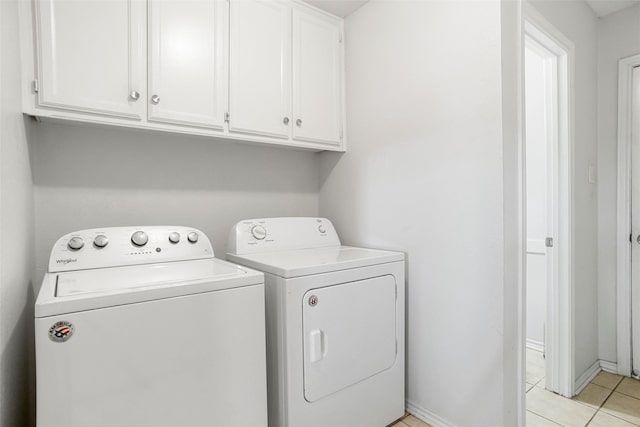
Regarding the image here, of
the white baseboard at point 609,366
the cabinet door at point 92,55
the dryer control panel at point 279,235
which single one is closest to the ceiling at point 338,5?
the cabinet door at point 92,55

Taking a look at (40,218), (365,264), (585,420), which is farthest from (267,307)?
(585,420)

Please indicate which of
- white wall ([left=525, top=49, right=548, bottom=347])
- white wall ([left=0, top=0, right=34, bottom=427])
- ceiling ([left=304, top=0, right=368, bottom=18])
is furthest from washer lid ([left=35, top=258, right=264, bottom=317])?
white wall ([left=525, top=49, right=548, bottom=347])

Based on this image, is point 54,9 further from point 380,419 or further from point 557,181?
point 557,181

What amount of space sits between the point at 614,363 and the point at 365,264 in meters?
2.12

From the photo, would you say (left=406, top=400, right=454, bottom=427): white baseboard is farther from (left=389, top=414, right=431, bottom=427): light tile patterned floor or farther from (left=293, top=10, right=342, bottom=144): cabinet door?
(left=293, top=10, right=342, bottom=144): cabinet door

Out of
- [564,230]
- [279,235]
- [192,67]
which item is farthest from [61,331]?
[564,230]

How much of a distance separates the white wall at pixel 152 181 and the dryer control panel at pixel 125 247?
26 centimetres

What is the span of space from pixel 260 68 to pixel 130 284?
51.3 inches

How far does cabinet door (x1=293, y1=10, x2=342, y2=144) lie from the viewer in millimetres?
1945

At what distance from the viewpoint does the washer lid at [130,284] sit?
905mm

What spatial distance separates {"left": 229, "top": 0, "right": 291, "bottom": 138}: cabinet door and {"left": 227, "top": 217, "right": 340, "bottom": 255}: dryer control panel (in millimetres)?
515

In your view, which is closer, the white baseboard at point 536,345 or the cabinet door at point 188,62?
the cabinet door at point 188,62

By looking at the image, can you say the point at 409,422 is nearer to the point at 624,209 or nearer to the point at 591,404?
the point at 591,404

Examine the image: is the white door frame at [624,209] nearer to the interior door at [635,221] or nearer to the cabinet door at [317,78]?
the interior door at [635,221]
